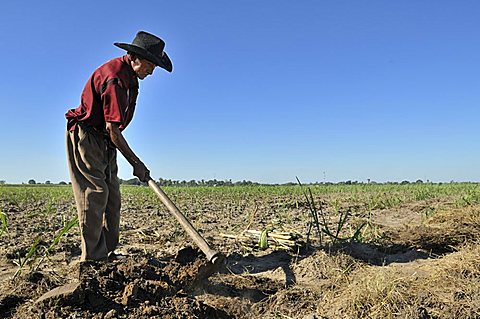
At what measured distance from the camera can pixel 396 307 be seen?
266 centimetres

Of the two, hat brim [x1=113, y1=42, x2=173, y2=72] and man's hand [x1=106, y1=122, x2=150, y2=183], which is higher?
hat brim [x1=113, y1=42, x2=173, y2=72]

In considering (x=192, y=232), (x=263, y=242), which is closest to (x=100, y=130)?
(x=192, y=232)

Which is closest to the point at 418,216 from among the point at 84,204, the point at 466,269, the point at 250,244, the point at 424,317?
the point at 250,244

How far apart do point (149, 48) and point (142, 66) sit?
152 millimetres

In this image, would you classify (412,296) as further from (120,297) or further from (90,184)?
(90,184)

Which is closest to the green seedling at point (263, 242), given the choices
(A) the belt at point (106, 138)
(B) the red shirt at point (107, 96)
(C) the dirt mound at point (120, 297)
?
(C) the dirt mound at point (120, 297)

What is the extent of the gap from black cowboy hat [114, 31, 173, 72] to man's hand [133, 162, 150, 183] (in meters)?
0.79

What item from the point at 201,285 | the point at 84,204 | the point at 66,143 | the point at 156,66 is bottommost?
the point at 201,285

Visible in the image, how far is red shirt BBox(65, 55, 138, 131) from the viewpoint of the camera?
133 inches

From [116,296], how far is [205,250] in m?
0.75

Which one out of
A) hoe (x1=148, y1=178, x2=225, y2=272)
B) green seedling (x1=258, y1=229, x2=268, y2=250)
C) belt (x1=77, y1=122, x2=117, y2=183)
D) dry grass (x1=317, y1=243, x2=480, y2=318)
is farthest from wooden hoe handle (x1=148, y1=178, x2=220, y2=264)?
green seedling (x1=258, y1=229, x2=268, y2=250)

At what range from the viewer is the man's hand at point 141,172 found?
361 cm

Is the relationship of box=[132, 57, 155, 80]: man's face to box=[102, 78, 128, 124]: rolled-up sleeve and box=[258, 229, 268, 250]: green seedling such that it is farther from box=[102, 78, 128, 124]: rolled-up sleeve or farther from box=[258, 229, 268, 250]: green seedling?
box=[258, 229, 268, 250]: green seedling

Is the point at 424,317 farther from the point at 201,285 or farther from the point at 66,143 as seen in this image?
the point at 66,143
